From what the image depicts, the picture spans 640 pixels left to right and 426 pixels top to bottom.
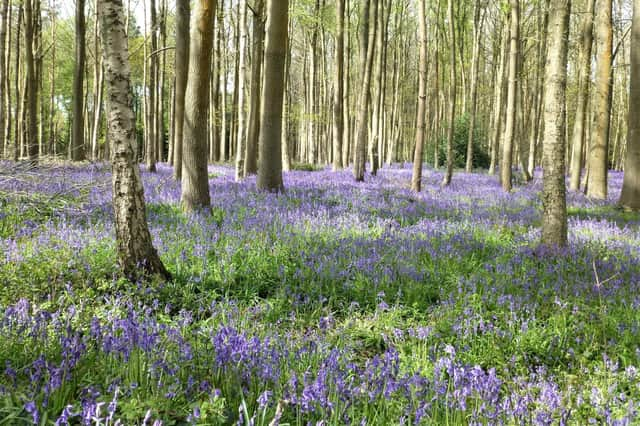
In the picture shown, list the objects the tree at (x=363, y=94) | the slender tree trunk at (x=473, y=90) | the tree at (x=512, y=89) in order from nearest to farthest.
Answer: the tree at (x=512, y=89), the tree at (x=363, y=94), the slender tree trunk at (x=473, y=90)

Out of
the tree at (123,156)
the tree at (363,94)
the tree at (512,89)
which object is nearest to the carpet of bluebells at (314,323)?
the tree at (123,156)

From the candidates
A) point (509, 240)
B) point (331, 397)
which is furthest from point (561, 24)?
point (331, 397)

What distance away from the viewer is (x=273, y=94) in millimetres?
10883

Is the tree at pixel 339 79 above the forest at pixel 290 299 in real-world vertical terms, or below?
above

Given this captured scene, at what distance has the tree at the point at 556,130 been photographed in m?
6.30

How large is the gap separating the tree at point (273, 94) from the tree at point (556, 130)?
611cm

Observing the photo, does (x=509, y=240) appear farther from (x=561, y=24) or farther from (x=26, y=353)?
(x=26, y=353)

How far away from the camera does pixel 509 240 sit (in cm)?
766

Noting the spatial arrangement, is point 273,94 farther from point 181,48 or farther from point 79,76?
point 79,76

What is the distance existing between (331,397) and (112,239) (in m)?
4.26

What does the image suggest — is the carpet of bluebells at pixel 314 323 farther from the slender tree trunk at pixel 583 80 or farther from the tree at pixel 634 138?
the slender tree trunk at pixel 583 80

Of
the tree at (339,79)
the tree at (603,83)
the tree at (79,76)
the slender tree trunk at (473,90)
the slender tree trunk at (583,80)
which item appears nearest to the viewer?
the tree at (603,83)

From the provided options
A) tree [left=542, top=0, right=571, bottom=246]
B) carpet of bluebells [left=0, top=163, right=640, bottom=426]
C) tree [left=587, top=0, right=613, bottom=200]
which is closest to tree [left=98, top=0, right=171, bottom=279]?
carpet of bluebells [left=0, top=163, right=640, bottom=426]

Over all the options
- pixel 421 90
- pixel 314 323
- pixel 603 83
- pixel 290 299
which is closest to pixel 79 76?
pixel 421 90
